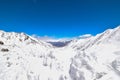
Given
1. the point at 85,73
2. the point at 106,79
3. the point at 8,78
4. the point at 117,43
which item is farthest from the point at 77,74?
the point at 8,78

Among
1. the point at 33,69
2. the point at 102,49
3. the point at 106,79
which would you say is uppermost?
the point at 102,49

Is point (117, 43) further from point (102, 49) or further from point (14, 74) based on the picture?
point (14, 74)

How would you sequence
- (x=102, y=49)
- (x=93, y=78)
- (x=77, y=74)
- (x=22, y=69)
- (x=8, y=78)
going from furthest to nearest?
(x=22, y=69)
(x=8, y=78)
(x=102, y=49)
(x=77, y=74)
(x=93, y=78)

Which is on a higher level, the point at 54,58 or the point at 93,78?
the point at 54,58

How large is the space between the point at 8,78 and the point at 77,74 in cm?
1001

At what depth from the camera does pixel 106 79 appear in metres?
13.5

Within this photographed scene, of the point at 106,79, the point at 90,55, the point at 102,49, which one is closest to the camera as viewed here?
the point at 106,79

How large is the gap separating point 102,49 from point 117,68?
4878mm

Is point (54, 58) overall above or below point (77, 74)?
above

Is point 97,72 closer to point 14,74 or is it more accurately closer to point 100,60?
point 100,60

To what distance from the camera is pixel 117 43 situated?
18.8m

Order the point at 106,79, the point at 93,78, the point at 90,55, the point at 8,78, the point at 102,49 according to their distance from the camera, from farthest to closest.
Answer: the point at 8,78, the point at 102,49, the point at 90,55, the point at 93,78, the point at 106,79

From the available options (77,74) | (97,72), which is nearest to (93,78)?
(97,72)

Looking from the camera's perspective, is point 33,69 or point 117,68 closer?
point 117,68
